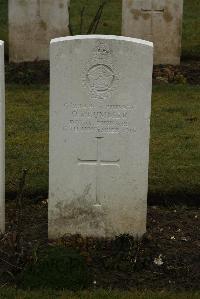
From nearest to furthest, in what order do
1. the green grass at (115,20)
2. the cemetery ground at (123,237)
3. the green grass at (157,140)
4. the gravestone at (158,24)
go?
the cemetery ground at (123,237), the green grass at (157,140), the gravestone at (158,24), the green grass at (115,20)

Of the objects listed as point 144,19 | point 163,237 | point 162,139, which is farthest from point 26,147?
point 144,19

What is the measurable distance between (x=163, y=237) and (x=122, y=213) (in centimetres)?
41

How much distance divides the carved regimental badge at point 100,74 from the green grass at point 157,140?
1.49m

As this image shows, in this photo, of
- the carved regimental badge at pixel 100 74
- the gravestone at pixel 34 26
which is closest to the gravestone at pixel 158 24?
the gravestone at pixel 34 26

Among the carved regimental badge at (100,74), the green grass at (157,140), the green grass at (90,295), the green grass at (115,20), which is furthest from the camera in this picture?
the green grass at (115,20)

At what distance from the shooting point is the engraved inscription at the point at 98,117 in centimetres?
583

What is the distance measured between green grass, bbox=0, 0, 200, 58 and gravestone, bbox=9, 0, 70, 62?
1390 millimetres

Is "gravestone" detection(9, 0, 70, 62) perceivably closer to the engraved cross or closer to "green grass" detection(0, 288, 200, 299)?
the engraved cross

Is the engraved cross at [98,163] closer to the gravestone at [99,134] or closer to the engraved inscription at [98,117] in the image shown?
the gravestone at [99,134]

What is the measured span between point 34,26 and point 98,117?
6.87 meters

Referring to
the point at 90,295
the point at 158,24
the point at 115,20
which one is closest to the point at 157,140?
the point at 90,295

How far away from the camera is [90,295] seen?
5.17 meters

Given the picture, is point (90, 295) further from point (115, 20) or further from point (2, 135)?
point (115, 20)

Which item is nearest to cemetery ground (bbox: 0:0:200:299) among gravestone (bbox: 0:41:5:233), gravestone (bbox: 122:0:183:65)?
gravestone (bbox: 0:41:5:233)
